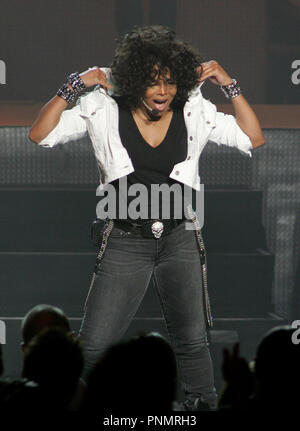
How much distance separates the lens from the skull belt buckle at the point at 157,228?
2668 mm

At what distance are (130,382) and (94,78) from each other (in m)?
1.36

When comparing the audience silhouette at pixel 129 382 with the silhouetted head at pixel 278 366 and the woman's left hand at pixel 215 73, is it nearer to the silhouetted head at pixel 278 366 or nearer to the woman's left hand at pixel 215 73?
the silhouetted head at pixel 278 366

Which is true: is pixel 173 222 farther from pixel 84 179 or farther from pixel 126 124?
pixel 84 179

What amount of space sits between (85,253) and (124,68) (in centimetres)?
157

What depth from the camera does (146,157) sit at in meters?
2.69

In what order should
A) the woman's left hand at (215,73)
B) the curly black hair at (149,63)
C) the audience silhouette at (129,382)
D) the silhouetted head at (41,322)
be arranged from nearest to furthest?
the audience silhouette at (129,382) < the silhouetted head at (41,322) < the curly black hair at (149,63) < the woman's left hand at (215,73)

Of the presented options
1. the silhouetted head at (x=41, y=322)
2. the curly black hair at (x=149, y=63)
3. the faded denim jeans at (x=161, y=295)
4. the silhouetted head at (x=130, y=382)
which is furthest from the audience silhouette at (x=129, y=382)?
the curly black hair at (x=149, y=63)

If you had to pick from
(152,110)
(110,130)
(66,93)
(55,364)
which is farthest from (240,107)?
(55,364)

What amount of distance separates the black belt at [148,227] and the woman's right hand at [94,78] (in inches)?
19.2

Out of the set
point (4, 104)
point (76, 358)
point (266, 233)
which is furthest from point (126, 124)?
point (4, 104)

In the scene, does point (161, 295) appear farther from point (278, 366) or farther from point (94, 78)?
point (278, 366)

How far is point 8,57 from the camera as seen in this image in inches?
215

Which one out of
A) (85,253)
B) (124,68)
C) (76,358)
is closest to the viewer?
(76,358)

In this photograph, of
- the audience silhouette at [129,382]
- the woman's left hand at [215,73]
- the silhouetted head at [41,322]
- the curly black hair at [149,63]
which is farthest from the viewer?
the woman's left hand at [215,73]
